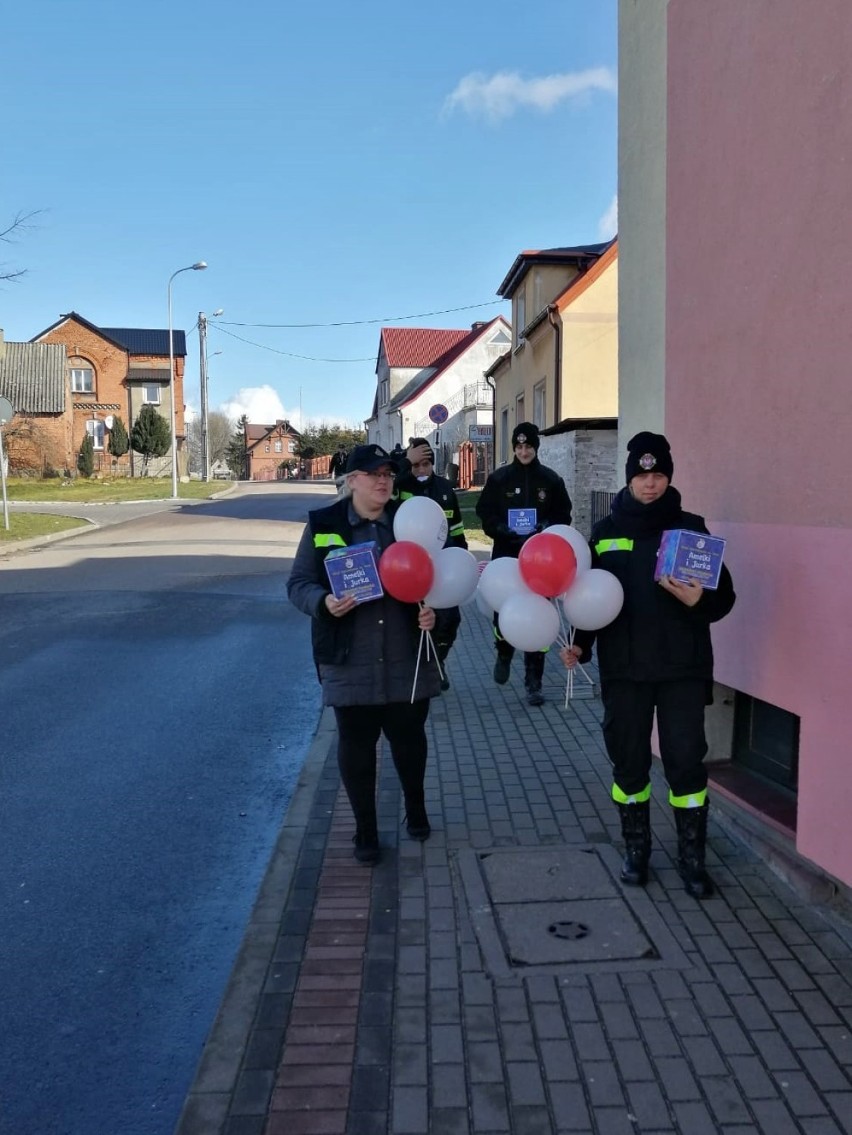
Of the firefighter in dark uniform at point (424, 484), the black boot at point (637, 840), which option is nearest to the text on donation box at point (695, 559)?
the black boot at point (637, 840)

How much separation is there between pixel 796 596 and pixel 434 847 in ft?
6.45

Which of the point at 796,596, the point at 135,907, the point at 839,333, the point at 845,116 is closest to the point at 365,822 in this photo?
the point at 135,907

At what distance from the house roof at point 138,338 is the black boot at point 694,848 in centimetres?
5791

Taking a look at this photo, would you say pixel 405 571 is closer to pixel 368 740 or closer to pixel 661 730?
pixel 368 740

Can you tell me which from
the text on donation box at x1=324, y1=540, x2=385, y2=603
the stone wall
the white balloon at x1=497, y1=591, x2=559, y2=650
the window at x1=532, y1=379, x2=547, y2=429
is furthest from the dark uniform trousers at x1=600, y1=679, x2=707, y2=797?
the window at x1=532, y1=379, x2=547, y2=429

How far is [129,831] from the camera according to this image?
15.1ft

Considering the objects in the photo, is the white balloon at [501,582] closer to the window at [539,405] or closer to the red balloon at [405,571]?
the red balloon at [405,571]

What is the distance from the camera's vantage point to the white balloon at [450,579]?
12.9ft

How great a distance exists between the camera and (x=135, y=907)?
3.84m

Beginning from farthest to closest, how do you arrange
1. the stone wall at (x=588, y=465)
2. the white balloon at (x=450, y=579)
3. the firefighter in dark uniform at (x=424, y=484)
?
the stone wall at (x=588, y=465) < the firefighter in dark uniform at (x=424, y=484) < the white balloon at (x=450, y=579)

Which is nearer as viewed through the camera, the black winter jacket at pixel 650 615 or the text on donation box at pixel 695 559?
the text on donation box at pixel 695 559

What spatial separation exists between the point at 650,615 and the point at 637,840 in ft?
3.20

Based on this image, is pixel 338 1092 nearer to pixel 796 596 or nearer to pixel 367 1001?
pixel 367 1001

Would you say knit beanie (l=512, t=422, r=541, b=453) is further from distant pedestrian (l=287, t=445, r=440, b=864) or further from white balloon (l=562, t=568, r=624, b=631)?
white balloon (l=562, t=568, r=624, b=631)
